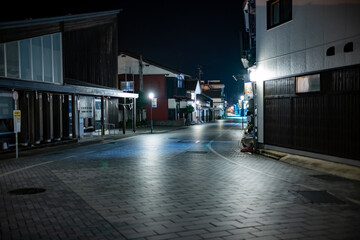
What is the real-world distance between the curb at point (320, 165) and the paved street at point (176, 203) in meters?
0.53

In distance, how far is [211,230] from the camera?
5523 mm

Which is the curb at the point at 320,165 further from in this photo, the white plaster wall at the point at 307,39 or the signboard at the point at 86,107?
the signboard at the point at 86,107

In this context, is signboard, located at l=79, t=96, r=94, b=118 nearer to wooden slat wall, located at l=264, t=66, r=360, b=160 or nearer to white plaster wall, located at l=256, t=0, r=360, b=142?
white plaster wall, located at l=256, t=0, r=360, b=142

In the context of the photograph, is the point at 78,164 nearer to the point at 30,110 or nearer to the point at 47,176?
the point at 47,176

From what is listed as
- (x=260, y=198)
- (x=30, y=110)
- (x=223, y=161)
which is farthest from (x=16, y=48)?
(x=260, y=198)

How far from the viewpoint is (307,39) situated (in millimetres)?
13453

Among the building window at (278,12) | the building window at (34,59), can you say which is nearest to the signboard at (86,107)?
the building window at (34,59)

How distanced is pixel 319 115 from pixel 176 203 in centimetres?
817

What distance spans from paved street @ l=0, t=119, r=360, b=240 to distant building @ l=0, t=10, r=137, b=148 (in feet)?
24.7

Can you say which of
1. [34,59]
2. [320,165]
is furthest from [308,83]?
[34,59]

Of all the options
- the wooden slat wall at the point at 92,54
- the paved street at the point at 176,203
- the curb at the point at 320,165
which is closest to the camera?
the paved street at the point at 176,203

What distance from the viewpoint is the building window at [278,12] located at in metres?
14.9

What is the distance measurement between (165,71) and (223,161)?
42.0 m

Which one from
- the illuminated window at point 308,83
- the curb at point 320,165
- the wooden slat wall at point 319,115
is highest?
the illuminated window at point 308,83
